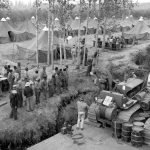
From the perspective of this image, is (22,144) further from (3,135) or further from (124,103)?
(124,103)

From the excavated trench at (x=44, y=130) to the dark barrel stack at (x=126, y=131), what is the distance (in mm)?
3710

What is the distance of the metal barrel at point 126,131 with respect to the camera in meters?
11.5

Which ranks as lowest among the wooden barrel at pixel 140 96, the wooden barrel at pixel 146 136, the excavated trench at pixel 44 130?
the excavated trench at pixel 44 130

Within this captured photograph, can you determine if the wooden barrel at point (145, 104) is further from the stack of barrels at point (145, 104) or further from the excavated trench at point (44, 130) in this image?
the excavated trench at point (44, 130)

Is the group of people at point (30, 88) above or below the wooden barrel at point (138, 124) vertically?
above

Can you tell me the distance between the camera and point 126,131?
37.6ft

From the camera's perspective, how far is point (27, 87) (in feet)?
43.6

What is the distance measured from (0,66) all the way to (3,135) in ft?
31.2

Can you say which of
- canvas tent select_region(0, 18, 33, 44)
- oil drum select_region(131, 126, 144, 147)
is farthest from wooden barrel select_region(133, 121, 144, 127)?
canvas tent select_region(0, 18, 33, 44)

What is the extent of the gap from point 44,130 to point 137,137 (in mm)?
4361

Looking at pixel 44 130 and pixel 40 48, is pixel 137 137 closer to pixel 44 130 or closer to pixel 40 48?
pixel 44 130

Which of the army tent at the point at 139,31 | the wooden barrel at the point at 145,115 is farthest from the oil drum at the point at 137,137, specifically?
the army tent at the point at 139,31

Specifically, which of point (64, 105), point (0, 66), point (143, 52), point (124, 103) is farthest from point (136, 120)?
point (143, 52)

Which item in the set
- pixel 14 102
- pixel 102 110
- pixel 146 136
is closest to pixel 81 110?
pixel 102 110
